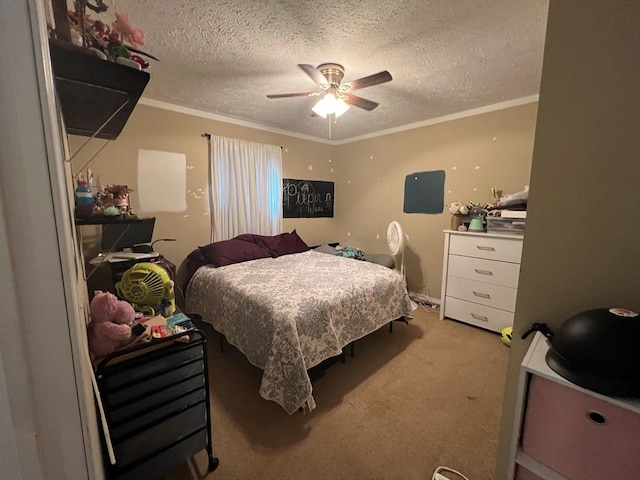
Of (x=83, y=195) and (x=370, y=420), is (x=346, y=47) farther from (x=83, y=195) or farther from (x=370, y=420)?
(x=370, y=420)

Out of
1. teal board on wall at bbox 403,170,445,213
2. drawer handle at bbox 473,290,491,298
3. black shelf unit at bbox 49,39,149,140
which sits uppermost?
black shelf unit at bbox 49,39,149,140

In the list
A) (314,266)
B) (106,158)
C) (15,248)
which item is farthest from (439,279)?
(106,158)

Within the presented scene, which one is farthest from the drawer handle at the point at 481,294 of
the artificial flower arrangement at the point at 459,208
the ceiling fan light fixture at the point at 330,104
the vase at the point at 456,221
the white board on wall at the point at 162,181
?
the white board on wall at the point at 162,181

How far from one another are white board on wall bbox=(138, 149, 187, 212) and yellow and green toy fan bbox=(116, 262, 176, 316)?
1737 millimetres

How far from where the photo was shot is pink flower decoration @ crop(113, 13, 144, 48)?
0.92 meters

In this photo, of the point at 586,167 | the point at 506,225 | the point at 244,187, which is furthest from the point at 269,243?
the point at 586,167

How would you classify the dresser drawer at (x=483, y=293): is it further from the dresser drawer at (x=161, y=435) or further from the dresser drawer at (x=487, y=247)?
the dresser drawer at (x=161, y=435)

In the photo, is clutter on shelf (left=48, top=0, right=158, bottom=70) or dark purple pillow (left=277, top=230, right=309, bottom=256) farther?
dark purple pillow (left=277, top=230, right=309, bottom=256)

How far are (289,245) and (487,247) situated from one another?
234 centimetres

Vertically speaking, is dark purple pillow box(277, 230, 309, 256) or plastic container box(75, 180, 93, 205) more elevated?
plastic container box(75, 180, 93, 205)

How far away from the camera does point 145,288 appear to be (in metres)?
1.36

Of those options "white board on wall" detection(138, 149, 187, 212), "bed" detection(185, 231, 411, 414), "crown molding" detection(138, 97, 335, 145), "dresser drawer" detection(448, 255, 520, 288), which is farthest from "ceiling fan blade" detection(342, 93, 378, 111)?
"white board on wall" detection(138, 149, 187, 212)

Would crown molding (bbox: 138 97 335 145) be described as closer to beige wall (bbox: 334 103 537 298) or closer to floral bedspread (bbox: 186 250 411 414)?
beige wall (bbox: 334 103 537 298)

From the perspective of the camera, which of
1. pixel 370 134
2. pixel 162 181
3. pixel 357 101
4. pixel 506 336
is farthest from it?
pixel 370 134
